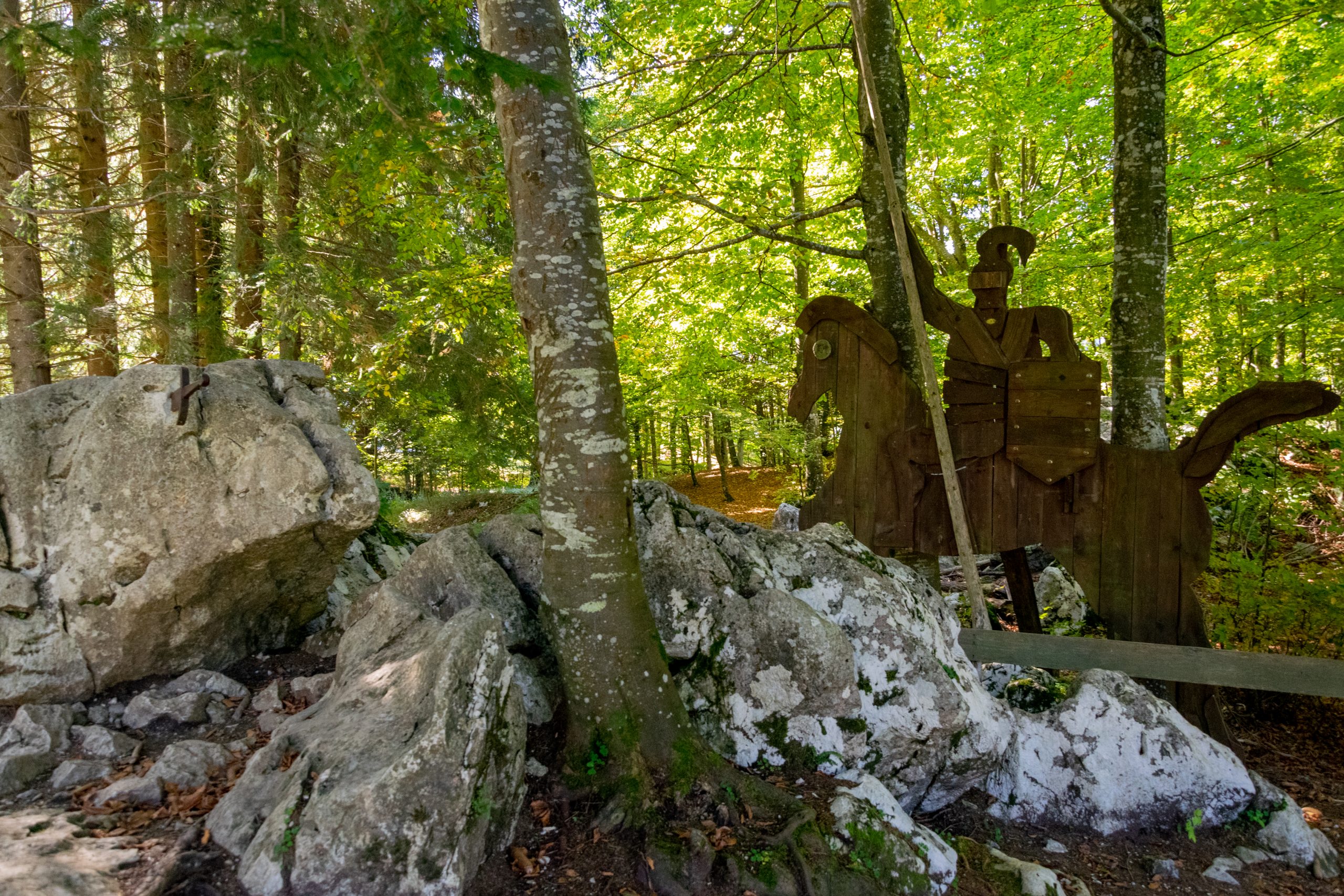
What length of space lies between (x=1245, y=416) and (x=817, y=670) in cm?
289

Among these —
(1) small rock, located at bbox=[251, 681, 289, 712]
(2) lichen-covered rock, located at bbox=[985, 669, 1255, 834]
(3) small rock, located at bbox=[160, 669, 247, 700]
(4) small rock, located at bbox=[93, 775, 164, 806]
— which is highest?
(3) small rock, located at bbox=[160, 669, 247, 700]

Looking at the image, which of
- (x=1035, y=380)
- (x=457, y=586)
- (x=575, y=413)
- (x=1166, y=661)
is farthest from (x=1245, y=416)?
(x=457, y=586)

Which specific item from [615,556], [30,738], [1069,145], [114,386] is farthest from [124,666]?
[1069,145]

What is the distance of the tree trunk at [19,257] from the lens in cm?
714

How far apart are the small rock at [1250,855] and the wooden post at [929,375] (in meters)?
1.56

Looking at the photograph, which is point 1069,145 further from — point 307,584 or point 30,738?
point 30,738

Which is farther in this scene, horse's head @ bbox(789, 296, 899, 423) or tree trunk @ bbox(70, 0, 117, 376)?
tree trunk @ bbox(70, 0, 117, 376)

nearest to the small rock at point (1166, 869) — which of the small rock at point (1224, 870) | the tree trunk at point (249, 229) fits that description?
the small rock at point (1224, 870)

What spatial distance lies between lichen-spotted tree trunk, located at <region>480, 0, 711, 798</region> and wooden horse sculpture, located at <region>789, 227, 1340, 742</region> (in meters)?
2.14

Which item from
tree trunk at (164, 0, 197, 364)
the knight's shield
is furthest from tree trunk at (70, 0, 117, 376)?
the knight's shield

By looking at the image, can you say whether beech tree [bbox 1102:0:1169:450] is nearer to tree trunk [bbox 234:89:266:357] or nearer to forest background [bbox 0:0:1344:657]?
forest background [bbox 0:0:1344:657]

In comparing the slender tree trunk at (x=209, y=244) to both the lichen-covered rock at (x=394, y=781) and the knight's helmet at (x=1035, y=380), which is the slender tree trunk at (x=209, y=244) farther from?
the knight's helmet at (x=1035, y=380)

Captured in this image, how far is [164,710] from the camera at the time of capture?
3.44m

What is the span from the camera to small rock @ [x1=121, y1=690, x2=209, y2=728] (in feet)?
11.1
